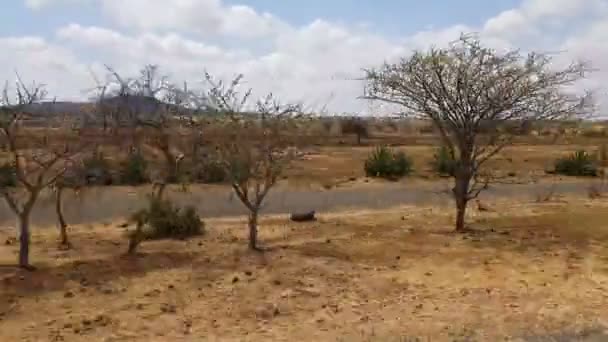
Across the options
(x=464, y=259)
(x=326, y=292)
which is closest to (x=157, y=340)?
(x=326, y=292)

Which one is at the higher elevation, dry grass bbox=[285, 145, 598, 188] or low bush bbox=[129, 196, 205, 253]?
dry grass bbox=[285, 145, 598, 188]

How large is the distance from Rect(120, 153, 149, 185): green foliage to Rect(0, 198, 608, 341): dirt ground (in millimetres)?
12160

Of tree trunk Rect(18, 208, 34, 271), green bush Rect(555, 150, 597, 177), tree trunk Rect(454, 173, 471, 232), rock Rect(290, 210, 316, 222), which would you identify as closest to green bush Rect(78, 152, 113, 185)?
tree trunk Rect(18, 208, 34, 271)

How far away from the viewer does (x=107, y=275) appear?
37.6ft

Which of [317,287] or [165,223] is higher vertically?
[165,223]

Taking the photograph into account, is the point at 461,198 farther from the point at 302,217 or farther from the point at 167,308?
the point at 167,308

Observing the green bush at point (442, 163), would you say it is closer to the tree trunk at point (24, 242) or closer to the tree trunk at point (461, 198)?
the tree trunk at point (461, 198)

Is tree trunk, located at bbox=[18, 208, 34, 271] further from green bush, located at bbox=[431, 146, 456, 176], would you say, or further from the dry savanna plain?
green bush, located at bbox=[431, 146, 456, 176]

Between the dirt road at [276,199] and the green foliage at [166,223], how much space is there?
4834 millimetres

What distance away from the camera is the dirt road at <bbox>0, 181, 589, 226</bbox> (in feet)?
67.6

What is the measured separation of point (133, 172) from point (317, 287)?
19.2 metres

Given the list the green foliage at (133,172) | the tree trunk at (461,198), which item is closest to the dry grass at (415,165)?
the green foliage at (133,172)

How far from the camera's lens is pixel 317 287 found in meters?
10.9

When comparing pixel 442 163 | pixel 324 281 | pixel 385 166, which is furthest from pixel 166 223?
pixel 442 163
